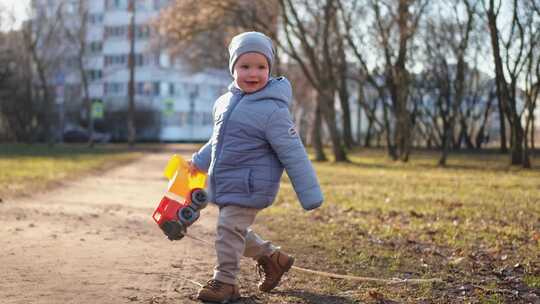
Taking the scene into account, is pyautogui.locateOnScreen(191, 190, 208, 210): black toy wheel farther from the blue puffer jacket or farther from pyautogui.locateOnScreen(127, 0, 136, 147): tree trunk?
pyautogui.locateOnScreen(127, 0, 136, 147): tree trunk

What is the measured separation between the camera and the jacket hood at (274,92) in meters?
4.87

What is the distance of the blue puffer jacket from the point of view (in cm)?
480

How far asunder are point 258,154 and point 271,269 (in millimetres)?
818

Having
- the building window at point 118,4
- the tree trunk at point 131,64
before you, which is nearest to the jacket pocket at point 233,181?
the tree trunk at point 131,64

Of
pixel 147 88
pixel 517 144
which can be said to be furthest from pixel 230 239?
pixel 147 88

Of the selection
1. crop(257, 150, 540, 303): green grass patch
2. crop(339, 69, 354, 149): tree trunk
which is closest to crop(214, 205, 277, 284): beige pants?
crop(257, 150, 540, 303): green grass patch

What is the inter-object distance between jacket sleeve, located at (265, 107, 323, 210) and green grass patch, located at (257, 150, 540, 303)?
0.77 m

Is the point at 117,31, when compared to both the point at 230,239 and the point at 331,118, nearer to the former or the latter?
the point at 331,118

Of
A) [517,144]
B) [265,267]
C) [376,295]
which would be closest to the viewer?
[376,295]

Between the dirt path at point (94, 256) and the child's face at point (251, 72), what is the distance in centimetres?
134

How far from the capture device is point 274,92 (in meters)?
4.88

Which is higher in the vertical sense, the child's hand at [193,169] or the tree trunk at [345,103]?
the tree trunk at [345,103]

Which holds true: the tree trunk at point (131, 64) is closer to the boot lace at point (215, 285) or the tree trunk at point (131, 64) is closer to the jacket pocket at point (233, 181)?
the jacket pocket at point (233, 181)

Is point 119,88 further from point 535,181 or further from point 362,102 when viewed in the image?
point 535,181
